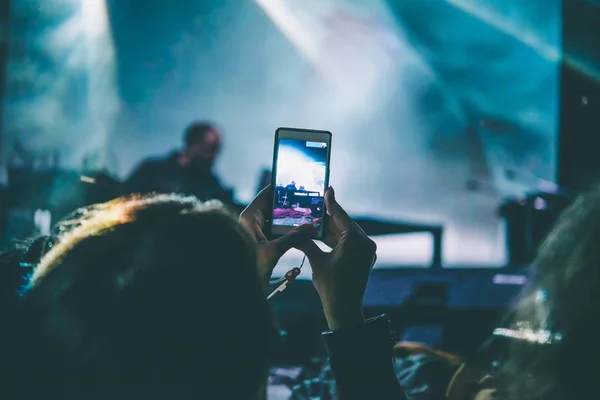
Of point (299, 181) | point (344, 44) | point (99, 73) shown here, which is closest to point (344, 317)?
point (299, 181)

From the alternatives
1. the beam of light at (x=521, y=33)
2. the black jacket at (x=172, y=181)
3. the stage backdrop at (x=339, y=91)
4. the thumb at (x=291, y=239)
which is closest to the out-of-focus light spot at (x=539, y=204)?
the stage backdrop at (x=339, y=91)

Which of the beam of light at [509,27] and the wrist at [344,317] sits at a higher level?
the beam of light at [509,27]

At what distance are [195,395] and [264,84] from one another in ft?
8.66

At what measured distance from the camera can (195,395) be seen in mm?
404

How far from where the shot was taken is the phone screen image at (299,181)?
0.94m

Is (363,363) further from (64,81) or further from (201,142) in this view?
(64,81)

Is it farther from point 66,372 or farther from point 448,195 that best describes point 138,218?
point 448,195

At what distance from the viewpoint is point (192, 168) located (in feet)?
9.38

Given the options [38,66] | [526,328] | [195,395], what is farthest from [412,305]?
[38,66]

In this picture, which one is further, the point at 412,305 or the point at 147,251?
the point at 412,305

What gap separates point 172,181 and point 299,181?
6.42 ft

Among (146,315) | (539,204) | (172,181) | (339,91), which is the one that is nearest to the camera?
(146,315)

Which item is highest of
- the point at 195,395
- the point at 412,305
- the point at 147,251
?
the point at 147,251

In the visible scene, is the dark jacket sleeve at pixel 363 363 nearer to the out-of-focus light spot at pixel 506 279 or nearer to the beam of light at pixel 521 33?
the out-of-focus light spot at pixel 506 279
